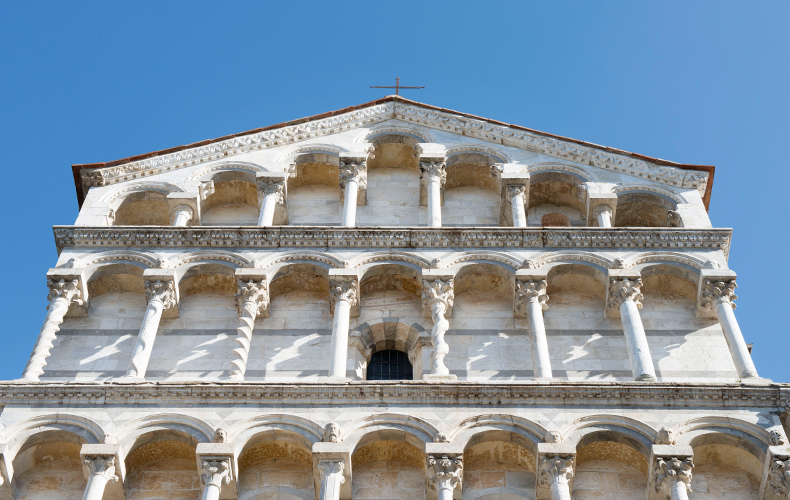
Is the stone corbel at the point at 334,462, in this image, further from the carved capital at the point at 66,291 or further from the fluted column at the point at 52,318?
the carved capital at the point at 66,291

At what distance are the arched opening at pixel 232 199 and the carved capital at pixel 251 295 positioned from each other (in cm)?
257

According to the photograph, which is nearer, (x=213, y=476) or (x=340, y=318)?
(x=213, y=476)

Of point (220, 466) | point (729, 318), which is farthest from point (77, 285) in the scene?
point (729, 318)

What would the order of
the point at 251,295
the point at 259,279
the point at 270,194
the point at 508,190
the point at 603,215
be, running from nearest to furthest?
the point at 251,295 → the point at 259,279 → the point at 603,215 → the point at 270,194 → the point at 508,190

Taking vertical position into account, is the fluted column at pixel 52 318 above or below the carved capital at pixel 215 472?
above

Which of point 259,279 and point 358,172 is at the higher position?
point 358,172

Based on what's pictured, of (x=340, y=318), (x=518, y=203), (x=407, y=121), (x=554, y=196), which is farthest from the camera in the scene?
(x=407, y=121)

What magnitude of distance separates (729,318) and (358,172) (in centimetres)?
599

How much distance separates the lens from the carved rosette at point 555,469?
1209 cm

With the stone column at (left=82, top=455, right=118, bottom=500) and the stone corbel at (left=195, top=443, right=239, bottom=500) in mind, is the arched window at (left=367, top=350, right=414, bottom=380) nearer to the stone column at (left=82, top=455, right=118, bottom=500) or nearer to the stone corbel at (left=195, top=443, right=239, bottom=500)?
the stone corbel at (left=195, top=443, right=239, bottom=500)

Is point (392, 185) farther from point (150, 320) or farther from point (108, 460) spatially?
point (108, 460)

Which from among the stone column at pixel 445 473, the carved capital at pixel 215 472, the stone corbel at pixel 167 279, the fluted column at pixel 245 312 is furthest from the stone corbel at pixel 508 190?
the carved capital at pixel 215 472

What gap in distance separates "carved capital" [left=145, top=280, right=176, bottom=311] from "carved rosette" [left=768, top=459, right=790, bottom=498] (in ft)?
24.8

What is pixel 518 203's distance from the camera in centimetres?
1664
